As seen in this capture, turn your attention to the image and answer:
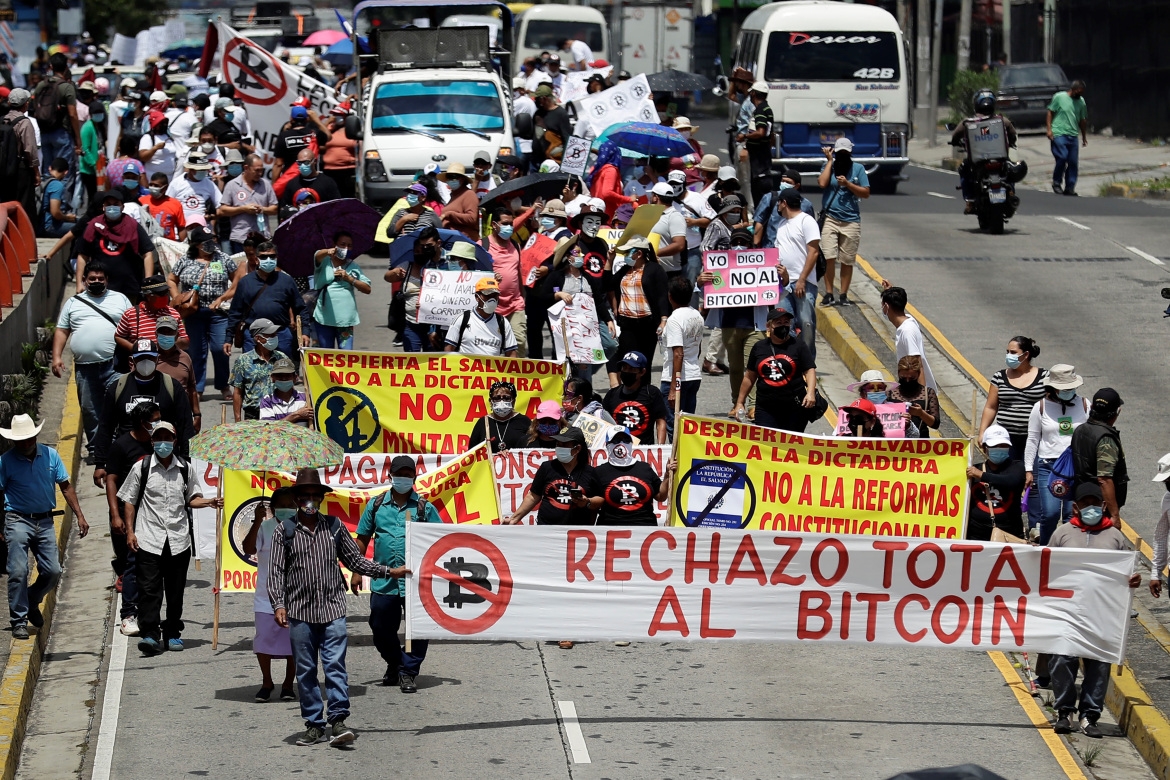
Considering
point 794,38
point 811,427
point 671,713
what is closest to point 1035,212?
point 794,38

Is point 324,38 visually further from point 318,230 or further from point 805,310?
point 805,310

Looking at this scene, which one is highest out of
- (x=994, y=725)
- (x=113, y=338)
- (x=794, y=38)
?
(x=794, y=38)

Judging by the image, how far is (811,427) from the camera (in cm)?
1784

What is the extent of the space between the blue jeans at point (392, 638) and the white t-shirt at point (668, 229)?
23.7 ft

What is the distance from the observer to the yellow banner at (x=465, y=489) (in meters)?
12.7

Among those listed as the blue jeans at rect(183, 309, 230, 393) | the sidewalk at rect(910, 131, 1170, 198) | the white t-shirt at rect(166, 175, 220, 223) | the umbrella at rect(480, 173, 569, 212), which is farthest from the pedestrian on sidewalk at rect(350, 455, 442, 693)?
the sidewalk at rect(910, 131, 1170, 198)

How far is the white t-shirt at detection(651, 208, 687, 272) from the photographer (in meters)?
18.5

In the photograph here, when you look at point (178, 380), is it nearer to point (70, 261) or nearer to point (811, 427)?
point (811, 427)

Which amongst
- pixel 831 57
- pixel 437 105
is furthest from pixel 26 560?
pixel 831 57

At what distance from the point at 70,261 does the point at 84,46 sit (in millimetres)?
28406

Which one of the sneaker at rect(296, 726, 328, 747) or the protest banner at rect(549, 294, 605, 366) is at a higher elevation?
the protest banner at rect(549, 294, 605, 366)

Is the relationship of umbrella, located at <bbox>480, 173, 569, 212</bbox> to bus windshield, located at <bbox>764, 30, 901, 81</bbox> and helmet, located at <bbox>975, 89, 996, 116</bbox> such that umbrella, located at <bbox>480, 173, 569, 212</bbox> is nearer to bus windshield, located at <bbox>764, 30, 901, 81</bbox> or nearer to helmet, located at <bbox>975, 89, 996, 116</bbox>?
helmet, located at <bbox>975, 89, 996, 116</bbox>

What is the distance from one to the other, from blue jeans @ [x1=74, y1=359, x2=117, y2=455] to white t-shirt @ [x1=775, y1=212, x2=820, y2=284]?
20.8ft

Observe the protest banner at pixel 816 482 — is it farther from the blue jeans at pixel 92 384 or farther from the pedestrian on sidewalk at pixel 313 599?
the blue jeans at pixel 92 384
